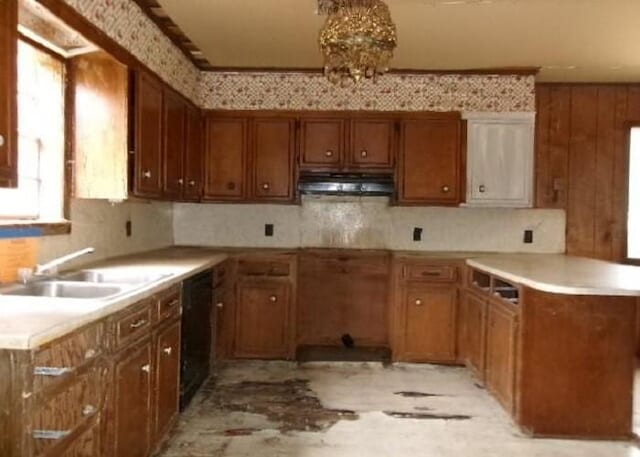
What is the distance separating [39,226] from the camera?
3.10 metres

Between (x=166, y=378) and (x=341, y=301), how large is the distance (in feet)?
8.13

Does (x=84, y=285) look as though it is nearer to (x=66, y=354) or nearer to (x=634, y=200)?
(x=66, y=354)

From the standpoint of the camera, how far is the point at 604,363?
3520mm

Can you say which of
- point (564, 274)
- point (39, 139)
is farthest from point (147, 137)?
point (564, 274)

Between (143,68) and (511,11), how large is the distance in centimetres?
218

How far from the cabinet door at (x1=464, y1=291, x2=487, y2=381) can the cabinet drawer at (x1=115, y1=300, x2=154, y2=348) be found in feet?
8.10

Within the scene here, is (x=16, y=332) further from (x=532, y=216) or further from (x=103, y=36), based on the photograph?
(x=532, y=216)

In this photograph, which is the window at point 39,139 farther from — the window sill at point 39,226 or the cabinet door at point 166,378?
the cabinet door at point 166,378

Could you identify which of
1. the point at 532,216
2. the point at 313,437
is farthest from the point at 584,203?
the point at 313,437

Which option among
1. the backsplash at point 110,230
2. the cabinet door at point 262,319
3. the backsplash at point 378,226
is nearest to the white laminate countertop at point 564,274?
the backsplash at point 378,226

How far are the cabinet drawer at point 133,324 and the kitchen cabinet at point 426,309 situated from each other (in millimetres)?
2660

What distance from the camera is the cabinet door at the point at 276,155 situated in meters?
5.40

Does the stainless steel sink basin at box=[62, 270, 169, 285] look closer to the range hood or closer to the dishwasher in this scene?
the dishwasher

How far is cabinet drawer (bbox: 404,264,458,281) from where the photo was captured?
5.11 meters
